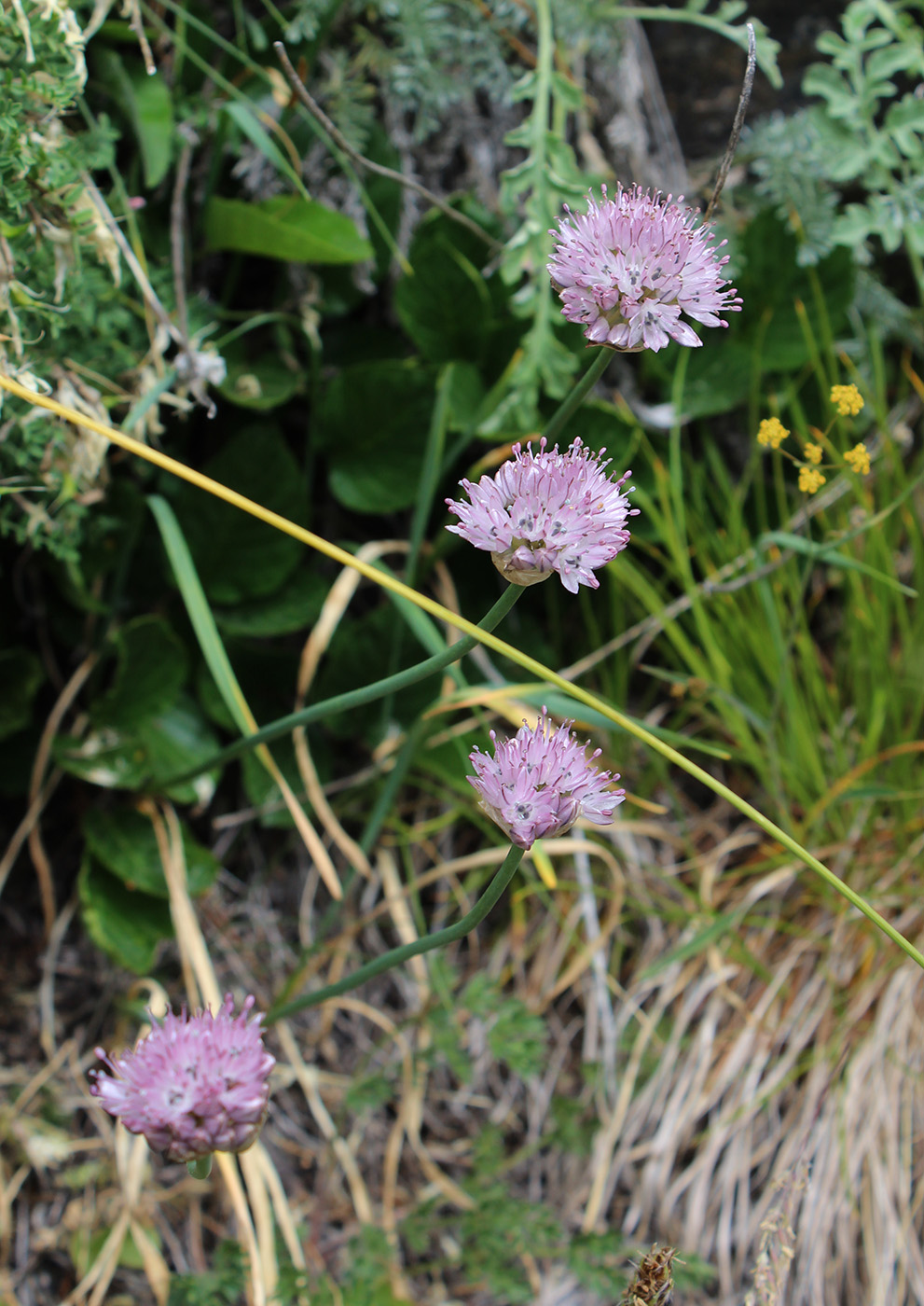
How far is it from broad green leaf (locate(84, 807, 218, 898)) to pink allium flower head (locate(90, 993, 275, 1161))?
0.50 meters

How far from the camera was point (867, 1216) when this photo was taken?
1.06m

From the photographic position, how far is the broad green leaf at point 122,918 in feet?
3.25

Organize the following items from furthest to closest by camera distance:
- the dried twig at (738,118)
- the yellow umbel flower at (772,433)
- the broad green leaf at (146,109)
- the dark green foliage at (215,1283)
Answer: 1. the broad green leaf at (146,109)
2. the yellow umbel flower at (772,433)
3. the dark green foliage at (215,1283)
4. the dried twig at (738,118)

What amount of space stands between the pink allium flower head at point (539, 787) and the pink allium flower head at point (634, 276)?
0.23 metres

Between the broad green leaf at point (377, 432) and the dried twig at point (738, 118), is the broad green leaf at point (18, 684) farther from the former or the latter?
the dried twig at point (738, 118)

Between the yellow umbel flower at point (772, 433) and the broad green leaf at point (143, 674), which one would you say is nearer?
the yellow umbel flower at point (772, 433)

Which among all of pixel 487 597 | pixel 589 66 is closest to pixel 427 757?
pixel 487 597

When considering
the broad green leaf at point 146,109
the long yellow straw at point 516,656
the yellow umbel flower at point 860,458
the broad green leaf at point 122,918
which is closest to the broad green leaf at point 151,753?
the broad green leaf at point 122,918

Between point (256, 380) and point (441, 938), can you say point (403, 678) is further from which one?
point (256, 380)

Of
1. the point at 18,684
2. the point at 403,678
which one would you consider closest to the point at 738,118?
the point at 403,678

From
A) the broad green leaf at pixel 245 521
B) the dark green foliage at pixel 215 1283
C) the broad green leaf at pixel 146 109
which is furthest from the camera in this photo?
the broad green leaf at pixel 245 521

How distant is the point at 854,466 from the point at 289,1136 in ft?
3.17

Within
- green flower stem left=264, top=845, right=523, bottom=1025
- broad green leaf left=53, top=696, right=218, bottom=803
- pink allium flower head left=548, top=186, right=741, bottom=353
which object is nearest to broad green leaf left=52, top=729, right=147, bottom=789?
broad green leaf left=53, top=696, right=218, bottom=803

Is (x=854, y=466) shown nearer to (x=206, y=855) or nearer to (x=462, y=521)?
(x=462, y=521)
